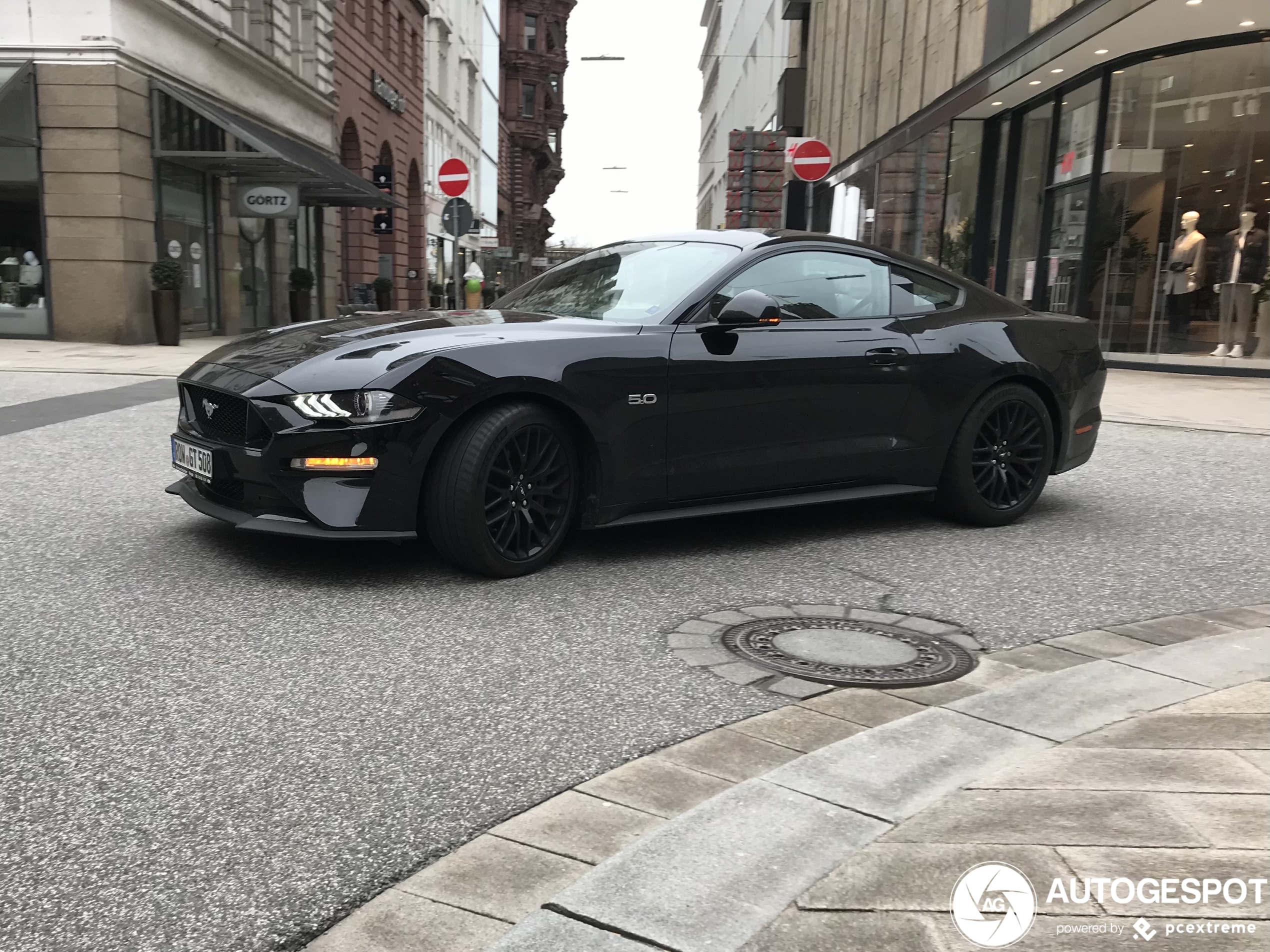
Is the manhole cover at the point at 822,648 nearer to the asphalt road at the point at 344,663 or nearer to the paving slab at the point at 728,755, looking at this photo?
the asphalt road at the point at 344,663

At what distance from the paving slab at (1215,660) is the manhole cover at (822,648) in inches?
22.0

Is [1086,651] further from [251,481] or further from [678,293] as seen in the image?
[251,481]

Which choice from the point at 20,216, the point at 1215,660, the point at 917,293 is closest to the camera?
the point at 1215,660

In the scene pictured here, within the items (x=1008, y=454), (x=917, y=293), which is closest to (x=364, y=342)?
(x=917, y=293)

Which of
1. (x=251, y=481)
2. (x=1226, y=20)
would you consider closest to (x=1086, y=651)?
(x=251, y=481)

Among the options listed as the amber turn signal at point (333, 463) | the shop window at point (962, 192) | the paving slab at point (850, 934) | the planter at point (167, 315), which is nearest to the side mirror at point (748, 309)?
the amber turn signal at point (333, 463)

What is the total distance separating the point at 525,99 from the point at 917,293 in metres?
90.3

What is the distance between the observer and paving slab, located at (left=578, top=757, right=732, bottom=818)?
2.68 meters

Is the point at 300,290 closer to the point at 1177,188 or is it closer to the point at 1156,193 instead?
the point at 1156,193

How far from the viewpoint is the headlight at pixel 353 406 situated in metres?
4.23

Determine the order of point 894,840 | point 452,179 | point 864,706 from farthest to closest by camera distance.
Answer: point 452,179
point 864,706
point 894,840

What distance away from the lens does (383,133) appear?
121 ft

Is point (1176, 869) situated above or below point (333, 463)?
below

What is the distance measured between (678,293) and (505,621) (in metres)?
1.77
